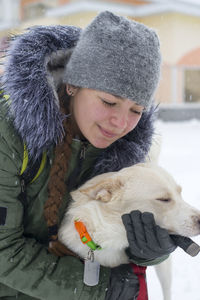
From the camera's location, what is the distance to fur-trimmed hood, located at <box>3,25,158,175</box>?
186cm

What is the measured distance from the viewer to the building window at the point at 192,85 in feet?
47.2

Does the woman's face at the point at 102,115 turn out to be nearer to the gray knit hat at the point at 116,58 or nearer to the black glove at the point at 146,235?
the gray knit hat at the point at 116,58

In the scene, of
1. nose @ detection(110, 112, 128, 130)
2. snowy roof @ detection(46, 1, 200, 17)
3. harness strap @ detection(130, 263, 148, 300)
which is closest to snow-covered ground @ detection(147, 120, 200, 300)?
harness strap @ detection(130, 263, 148, 300)

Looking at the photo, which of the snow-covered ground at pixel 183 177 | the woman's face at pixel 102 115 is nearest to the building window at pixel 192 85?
the snow-covered ground at pixel 183 177

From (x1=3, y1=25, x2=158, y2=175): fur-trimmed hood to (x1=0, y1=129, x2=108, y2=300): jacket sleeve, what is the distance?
0.13 metres

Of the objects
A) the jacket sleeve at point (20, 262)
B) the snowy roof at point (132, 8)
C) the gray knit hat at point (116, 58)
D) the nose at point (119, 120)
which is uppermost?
the snowy roof at point (132, 8)

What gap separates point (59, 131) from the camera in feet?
6.37

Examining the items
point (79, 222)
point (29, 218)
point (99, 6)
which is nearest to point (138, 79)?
point (79, 222)

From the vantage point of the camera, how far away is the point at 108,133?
194cm

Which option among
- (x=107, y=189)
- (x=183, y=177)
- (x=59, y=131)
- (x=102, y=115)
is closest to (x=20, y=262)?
(x=107, y=189)

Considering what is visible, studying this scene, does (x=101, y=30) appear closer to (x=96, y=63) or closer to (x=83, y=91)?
(x=96, y=63)

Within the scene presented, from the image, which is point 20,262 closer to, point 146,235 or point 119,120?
point 146,235

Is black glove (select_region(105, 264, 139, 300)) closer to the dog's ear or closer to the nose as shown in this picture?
the dog's ear

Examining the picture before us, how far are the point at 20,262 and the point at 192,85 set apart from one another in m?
13.9
